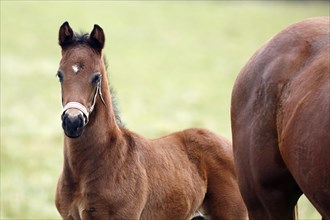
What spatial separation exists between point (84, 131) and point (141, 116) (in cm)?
939

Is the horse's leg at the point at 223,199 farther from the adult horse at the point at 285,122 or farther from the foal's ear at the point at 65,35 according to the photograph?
the foal's ear at the point at 65,35

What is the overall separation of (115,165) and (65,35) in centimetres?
95

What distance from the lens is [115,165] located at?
4953mm

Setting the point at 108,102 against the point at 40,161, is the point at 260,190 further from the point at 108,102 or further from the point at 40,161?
the point at 40,161

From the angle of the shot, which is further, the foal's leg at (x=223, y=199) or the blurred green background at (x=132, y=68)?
the blurred green background at (x=132, y=68)

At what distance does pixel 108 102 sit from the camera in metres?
5.05

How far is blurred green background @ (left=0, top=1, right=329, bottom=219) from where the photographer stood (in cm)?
980

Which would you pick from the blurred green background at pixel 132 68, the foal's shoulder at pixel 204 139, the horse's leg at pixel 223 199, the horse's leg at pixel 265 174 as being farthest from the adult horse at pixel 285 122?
the blurred green background at pixel 132 68

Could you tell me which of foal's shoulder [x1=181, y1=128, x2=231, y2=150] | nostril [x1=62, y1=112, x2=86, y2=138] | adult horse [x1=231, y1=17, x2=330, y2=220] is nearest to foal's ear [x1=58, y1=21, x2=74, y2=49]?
nostril [x1=62, y1=112, x2=86, y2=138]

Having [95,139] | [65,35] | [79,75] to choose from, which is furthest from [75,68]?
[95,139]

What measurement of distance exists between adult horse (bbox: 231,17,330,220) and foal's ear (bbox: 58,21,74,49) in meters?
1.24

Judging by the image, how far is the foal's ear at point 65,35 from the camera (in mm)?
4832

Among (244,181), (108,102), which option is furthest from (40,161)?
(244,181)

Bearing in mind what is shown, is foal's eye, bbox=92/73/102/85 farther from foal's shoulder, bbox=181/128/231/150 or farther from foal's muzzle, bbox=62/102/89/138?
foal's shoulder, bbox=181/128/231/150
